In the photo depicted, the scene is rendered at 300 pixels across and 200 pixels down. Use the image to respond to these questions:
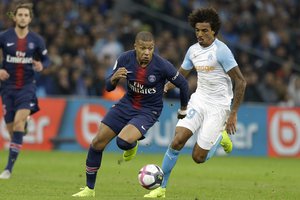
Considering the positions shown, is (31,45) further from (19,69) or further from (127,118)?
(127,118)

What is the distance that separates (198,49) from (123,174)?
4.29 meters

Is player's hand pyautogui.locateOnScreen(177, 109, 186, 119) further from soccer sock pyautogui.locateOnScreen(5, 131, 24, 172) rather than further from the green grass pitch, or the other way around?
soccer sock pyautogui.locateOnScreen(5, 131, 24, 172)

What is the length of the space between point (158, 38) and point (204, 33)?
517 inches

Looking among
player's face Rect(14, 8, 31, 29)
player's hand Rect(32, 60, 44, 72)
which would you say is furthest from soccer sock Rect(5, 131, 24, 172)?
player's face Rect(14, 8, 31, 29)

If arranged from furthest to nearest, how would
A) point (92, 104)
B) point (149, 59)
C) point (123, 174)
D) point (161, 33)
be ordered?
point (161, 33) < point (92, 104) < point (123, 174) < point (149, 59)

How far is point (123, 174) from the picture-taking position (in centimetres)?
1614

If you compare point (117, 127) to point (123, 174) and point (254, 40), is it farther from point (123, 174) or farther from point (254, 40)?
point (254, 40)

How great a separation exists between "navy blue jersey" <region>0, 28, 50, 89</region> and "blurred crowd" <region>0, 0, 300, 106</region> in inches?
267

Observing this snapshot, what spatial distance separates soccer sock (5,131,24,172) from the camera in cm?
1452

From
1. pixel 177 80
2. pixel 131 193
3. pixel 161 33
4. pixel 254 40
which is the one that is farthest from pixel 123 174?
pixel 254 40

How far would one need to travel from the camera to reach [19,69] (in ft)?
49.2

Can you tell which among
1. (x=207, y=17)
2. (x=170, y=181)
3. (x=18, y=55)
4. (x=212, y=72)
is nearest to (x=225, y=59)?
(x=212, y=72)

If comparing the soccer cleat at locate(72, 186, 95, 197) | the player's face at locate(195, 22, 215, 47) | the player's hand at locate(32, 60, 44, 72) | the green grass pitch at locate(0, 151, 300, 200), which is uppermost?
the player's face at locate(195, 22, 215, 47)

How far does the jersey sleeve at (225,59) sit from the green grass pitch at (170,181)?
1784 mm
